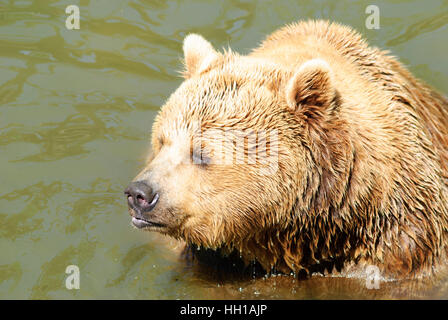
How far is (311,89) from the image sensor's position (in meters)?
5.77

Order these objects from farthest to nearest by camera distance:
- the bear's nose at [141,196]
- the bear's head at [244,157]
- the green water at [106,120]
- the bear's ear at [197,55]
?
1. the green water at [106,120]
2. the bear's ear at [197,55]
3. the bear's head at [244,157]
4. the bear's nose at [141,196]

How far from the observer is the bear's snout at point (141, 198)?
17.9 feet

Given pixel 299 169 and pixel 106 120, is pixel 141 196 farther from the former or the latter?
pixel 106 120

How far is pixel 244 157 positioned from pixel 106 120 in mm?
3516

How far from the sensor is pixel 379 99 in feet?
20.9

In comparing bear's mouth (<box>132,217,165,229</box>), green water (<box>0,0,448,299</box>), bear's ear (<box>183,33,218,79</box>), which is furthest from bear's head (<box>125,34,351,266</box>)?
green water (<box>0,0,448,299</box>)

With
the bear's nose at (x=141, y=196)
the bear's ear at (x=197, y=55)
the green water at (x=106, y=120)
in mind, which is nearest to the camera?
the bear's nose at (x=141, y=196)

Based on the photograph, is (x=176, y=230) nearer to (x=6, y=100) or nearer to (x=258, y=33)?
(x=6, y=100)

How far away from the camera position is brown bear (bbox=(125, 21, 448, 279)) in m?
5.68

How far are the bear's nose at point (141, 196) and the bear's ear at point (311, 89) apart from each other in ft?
4.43

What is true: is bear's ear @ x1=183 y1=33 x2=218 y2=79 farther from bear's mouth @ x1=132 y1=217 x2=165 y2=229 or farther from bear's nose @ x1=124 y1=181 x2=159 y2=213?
bear's mouth @ x1=132 y1=217 x2=165 y2=229

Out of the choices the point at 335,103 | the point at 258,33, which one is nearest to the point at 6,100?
the point at 258,33

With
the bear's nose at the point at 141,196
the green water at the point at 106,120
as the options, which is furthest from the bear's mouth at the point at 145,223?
the green water at the point at 106,120

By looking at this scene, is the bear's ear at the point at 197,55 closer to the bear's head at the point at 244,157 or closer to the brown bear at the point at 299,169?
the brown bear at the point at 299,169
